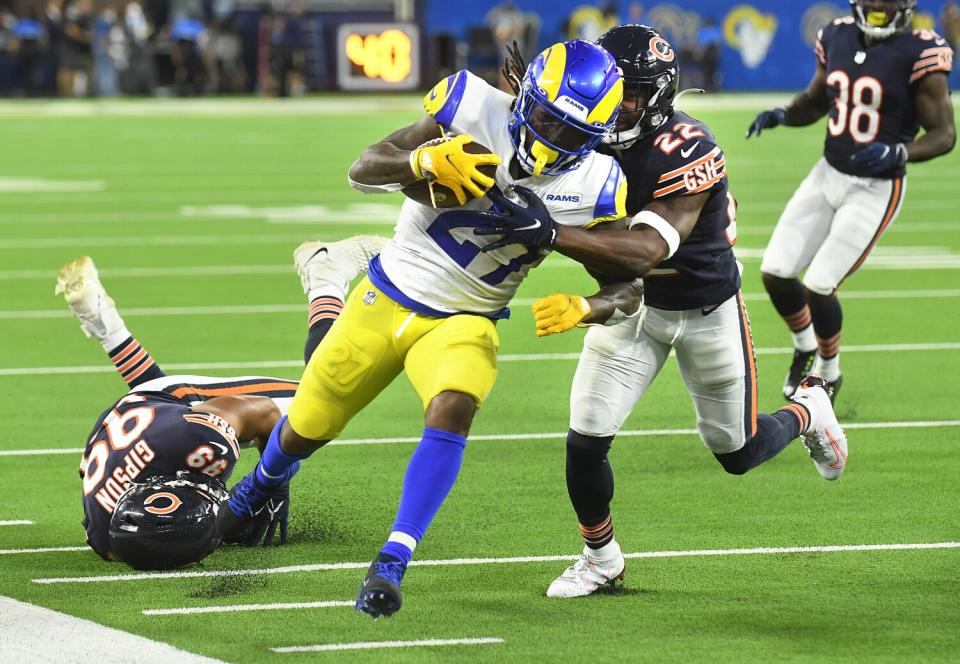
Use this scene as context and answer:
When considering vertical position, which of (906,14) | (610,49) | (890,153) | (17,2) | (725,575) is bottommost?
(17,2)

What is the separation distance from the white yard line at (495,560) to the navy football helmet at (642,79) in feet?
4.30

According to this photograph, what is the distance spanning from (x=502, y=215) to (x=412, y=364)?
21.9 inches

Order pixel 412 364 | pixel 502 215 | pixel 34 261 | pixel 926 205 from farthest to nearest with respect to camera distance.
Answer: pixel 926 205
pixel 34 261
pixel 412 364
pixel 502 215

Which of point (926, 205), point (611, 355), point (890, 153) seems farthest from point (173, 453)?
point (926, 205)

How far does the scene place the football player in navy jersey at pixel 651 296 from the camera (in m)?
4.50

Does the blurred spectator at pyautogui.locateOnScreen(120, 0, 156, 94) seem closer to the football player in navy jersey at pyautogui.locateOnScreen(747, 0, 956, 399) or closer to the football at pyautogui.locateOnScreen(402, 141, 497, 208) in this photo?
the football player in navy jersey at pyautogui.locateOnScreen(747, 0, 956, 399)

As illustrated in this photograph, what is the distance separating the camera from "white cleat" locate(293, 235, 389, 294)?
6.58m

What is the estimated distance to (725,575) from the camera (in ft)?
16.4

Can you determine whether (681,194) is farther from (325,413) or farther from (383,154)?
(325,413)

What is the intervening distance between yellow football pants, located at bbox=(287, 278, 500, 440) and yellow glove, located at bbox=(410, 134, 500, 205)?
45 centimetres

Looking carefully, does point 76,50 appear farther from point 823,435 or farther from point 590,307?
point 590,307

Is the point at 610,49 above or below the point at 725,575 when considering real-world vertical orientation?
above

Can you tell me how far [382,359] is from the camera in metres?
4.69

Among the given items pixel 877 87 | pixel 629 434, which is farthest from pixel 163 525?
pixel 877 87
